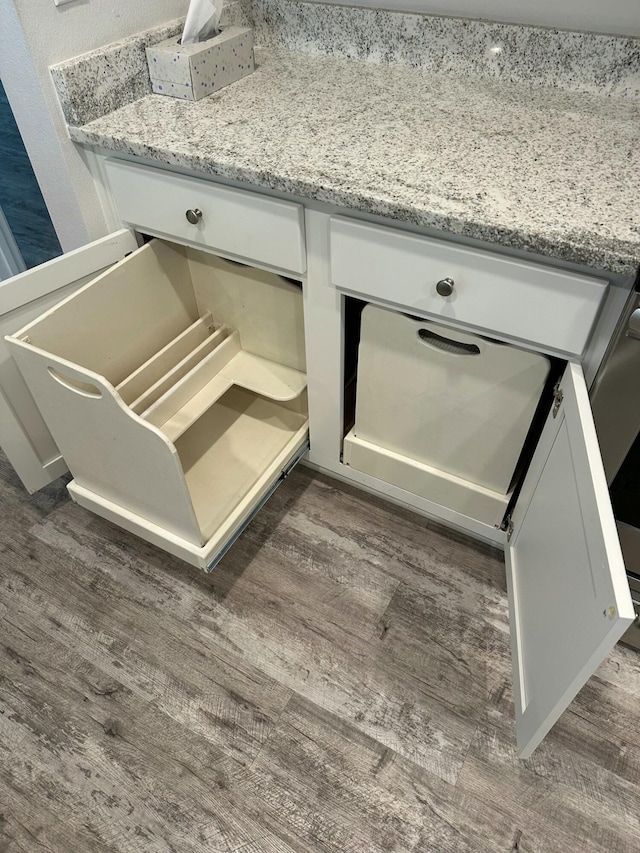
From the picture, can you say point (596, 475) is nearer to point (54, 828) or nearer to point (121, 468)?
point (121, 468)

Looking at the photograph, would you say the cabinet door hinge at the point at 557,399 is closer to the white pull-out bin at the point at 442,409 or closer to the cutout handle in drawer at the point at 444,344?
the white pull-out bin at the point at 442,409

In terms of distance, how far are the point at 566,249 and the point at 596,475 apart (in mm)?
324

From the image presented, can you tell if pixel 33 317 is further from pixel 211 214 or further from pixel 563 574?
pixel 563 574

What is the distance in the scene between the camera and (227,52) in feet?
4.07

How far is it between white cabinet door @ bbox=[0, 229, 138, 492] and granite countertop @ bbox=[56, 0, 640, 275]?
0.22 meters

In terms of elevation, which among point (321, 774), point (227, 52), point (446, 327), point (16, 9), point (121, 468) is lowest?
point (321, 774)

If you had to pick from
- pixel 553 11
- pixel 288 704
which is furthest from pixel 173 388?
pixel 553 11

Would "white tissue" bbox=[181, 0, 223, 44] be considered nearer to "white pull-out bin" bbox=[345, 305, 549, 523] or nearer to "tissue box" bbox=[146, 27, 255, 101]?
"tissue box" bbox=[146, 27, 255, 101]

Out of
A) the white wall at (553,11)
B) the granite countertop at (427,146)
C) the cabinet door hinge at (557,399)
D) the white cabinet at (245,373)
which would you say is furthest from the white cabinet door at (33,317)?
the cabinet door hinge at (557,399)

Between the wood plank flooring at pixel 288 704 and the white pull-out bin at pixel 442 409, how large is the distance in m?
0.21

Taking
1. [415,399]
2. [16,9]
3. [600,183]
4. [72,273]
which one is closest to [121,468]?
[72,273]

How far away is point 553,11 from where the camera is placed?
1.16m

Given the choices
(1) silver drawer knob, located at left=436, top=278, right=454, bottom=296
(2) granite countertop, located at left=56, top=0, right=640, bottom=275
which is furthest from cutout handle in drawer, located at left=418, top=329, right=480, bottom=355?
(2) granite countertop, located at left=56, top=0, right=640, bottom=275

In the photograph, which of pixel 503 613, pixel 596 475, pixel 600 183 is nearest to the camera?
pixel 596 475
